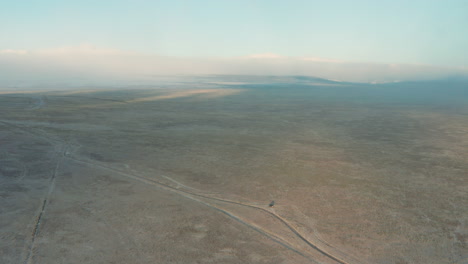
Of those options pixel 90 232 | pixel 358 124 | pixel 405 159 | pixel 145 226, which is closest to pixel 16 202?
pixel 90 232

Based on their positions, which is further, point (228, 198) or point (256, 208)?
point (228, 198)

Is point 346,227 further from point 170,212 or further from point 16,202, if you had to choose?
point 16,202

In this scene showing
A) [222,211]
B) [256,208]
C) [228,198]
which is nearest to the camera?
[222,211]

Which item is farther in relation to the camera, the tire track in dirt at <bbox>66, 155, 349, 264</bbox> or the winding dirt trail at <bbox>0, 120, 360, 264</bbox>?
the tire track in dirt at <bbox>66, 155, 349, 264</bbox>

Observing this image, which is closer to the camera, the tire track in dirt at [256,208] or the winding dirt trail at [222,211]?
the winding dirt trail at [222,211]

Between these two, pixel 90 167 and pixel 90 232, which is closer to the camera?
pixel 90 232

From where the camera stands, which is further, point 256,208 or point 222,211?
point 256,208

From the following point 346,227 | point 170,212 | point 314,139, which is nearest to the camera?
point 346,227

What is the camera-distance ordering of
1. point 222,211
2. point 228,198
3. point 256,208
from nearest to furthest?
point 222,211 < point 256,208 < point 228,198
